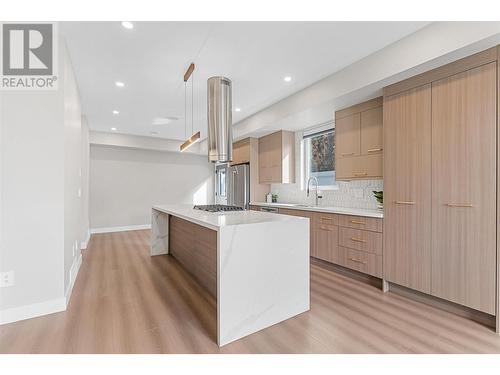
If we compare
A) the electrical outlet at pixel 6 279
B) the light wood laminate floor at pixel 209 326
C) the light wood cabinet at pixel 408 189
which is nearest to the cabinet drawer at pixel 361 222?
the light wood cabinet at pixel 408 189

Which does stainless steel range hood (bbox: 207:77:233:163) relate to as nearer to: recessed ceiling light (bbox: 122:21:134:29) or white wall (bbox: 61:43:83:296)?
recessed ceiling light (bbox: 122:21:134:29)

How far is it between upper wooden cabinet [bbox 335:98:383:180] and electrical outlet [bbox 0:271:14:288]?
3.70m

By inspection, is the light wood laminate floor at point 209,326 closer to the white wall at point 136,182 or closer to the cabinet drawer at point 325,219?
the cabinet drawer at point 325,219

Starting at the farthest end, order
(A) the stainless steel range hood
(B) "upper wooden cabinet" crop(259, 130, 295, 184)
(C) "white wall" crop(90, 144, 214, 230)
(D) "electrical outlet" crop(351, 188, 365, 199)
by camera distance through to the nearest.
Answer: (C) "white wall" crop(90, 144, 214, 230) < (B) "upper wooden cabinet" crop(259, 130, 295, 184) < (D) "electrical outlet" crop(351, 188, 365, 199) < (A) the stainless steel range hood

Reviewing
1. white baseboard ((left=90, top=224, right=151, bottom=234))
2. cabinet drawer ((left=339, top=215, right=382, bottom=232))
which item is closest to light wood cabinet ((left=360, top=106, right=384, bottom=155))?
cabinet drawer ((left=339, top=215, right=382, bottom=232))

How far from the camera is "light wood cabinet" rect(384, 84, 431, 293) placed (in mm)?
2398

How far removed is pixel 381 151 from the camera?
304cm

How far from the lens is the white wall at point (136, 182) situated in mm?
6637

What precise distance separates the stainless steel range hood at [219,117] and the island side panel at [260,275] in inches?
65.1

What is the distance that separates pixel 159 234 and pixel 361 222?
3297 millimetres
